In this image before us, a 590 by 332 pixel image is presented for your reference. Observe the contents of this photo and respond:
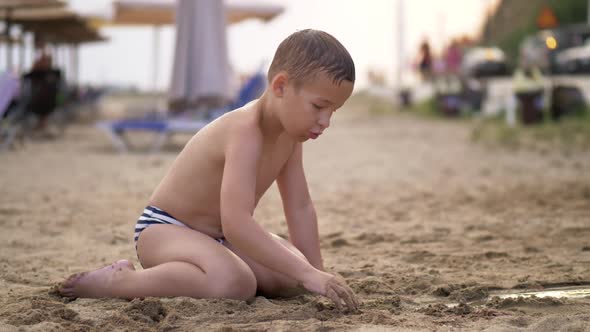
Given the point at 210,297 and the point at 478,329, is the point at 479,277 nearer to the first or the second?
the point at 478,329

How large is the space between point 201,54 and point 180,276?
8.35 meters

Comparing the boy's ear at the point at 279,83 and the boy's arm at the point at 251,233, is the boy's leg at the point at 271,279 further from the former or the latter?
the boy's ear at the point at 279,83

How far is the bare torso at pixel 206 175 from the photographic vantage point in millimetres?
3121

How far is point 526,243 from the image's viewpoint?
4398mm

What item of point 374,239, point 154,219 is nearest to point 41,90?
point 374,239

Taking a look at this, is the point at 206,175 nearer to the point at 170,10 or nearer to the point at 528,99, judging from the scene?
the point at 528,99

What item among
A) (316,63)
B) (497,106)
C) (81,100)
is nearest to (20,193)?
(316,63)

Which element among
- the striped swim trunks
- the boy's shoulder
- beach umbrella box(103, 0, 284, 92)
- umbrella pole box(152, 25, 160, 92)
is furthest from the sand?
umbrella pole box(152, 25, 160, 92)

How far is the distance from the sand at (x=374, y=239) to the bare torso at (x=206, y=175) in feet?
1.31

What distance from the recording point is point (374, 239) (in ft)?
15.0

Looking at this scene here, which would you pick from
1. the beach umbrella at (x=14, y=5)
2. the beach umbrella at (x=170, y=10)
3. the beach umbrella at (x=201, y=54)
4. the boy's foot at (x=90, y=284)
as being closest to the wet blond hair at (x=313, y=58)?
the boy's foot at (x=90, y=284)

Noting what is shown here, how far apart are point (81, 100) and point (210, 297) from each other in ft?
61.3

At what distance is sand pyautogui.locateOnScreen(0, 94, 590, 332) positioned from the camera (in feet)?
9.25

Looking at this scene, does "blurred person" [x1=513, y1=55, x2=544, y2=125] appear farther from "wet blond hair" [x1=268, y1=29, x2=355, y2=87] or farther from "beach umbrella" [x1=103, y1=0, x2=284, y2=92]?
"wet blond hair" [x1=268, y1=29, x2=355, y2=87]
